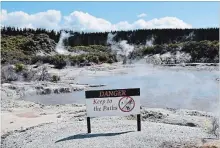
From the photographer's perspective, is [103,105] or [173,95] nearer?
[103,105]

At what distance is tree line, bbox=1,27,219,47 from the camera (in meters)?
68.4

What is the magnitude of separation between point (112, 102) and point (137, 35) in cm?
6636

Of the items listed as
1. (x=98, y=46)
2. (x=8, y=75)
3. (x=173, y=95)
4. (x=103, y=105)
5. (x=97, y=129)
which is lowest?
(x=173, y=95)

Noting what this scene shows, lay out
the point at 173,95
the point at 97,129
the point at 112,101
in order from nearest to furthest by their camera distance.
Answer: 1. the point at 112,101
2. the point at 97,129
3. the point at 173,95

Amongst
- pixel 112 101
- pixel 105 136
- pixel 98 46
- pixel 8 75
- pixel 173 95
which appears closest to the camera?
pixel 105 136

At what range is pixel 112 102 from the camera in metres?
10.2

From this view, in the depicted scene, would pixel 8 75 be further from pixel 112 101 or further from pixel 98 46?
pixel 98 46

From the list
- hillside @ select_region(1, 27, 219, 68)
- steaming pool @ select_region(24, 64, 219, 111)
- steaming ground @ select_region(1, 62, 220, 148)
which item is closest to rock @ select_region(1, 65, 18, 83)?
steaming pool @ select_region(24, 64, 219, 111)

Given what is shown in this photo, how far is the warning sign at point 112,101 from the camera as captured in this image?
33.3 feet

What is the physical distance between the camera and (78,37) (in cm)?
7669

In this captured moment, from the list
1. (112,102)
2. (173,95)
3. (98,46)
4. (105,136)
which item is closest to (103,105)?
(112,102)

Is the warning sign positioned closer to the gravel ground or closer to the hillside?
the gravel ground

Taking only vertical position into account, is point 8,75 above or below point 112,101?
below

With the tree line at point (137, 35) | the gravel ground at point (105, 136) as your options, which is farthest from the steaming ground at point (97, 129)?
the tree line at point (137, 35)
